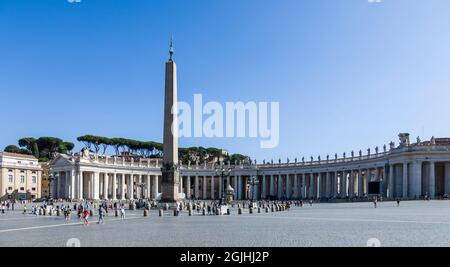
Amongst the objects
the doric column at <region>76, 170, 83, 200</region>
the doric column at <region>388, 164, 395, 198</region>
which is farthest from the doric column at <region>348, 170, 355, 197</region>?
the doric column at <region>76, 170, 83, 200</region>

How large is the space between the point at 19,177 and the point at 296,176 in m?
50.5

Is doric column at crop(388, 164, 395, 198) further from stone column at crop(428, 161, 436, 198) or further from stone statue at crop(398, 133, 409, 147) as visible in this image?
stone column at crop(428, 161, 436, 198)

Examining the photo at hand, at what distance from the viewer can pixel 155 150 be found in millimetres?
137250

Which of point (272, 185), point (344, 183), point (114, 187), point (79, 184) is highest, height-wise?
point (344, 183)

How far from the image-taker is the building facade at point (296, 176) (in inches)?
2810

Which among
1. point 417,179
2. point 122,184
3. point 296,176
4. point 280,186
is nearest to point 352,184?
point 296,176

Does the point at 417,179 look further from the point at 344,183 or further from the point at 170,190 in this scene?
the point at 170,190

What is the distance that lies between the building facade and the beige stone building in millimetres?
3725

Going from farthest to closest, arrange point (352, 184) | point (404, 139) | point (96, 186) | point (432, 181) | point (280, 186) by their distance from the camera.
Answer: point (280, 186)
point (96, 186)
point (352, 184)
point (404, 139)
point (432, 181)

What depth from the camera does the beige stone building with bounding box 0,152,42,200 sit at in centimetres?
9356

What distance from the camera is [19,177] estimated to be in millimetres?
97375

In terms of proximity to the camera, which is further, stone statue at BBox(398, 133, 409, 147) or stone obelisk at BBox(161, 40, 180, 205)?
stone statue at BBox(398, 133, 409, 147)
